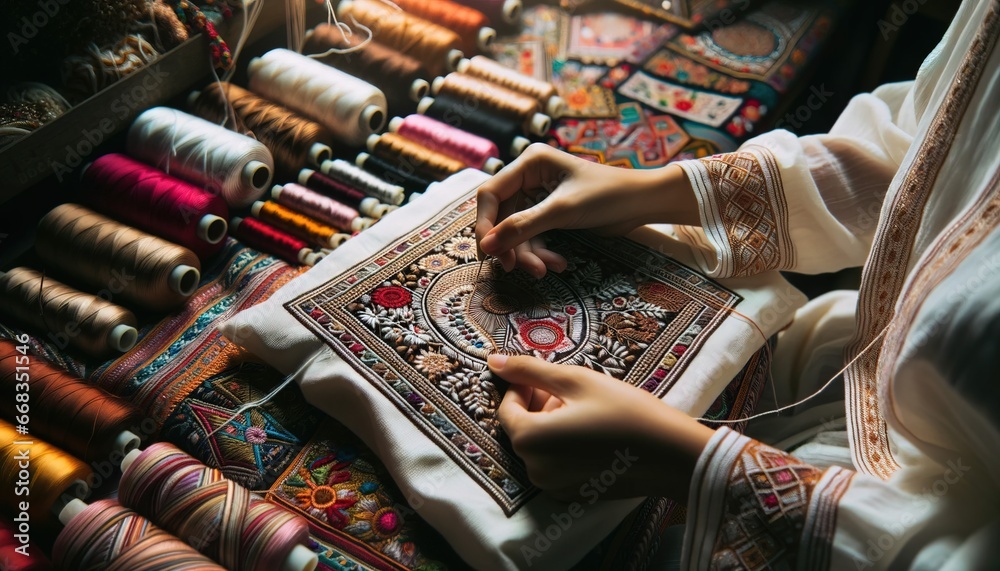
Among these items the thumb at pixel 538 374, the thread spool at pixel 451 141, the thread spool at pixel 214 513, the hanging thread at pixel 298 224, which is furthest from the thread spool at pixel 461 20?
the thread spool at pixel 214 513

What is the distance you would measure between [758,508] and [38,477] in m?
1.00

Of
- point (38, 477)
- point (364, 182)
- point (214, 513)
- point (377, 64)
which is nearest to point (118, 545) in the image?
point (214, 513)

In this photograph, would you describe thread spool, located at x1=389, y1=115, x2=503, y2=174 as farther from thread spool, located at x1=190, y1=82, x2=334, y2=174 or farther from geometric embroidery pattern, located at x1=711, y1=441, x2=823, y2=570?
geometric embroidery pattern, located at x1=711, y1=441, x2=823, y2=570

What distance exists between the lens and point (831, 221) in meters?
1.28

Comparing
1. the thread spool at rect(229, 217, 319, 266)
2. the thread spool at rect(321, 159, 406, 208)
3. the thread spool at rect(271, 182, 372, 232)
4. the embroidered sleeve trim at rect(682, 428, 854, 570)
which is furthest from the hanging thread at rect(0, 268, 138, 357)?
the embroidered sleeve trim at rect(682, 428, 854, 570)

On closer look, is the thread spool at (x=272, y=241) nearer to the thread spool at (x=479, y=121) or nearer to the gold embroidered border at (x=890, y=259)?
the thread spool at (x=479, y=121)

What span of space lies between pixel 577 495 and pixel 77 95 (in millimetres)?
1361

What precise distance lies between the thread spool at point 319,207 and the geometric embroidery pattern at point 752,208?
767 mm

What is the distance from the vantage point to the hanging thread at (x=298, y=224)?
63.8 inches

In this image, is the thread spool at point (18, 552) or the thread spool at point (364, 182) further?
the thread spool at point (364, 182)

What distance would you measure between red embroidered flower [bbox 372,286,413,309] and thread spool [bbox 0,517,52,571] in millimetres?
582

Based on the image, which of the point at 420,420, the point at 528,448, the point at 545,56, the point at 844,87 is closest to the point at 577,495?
the point at 528,448

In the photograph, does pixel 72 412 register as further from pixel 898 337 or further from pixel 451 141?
pixel 898 337

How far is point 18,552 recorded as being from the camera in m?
1.05
